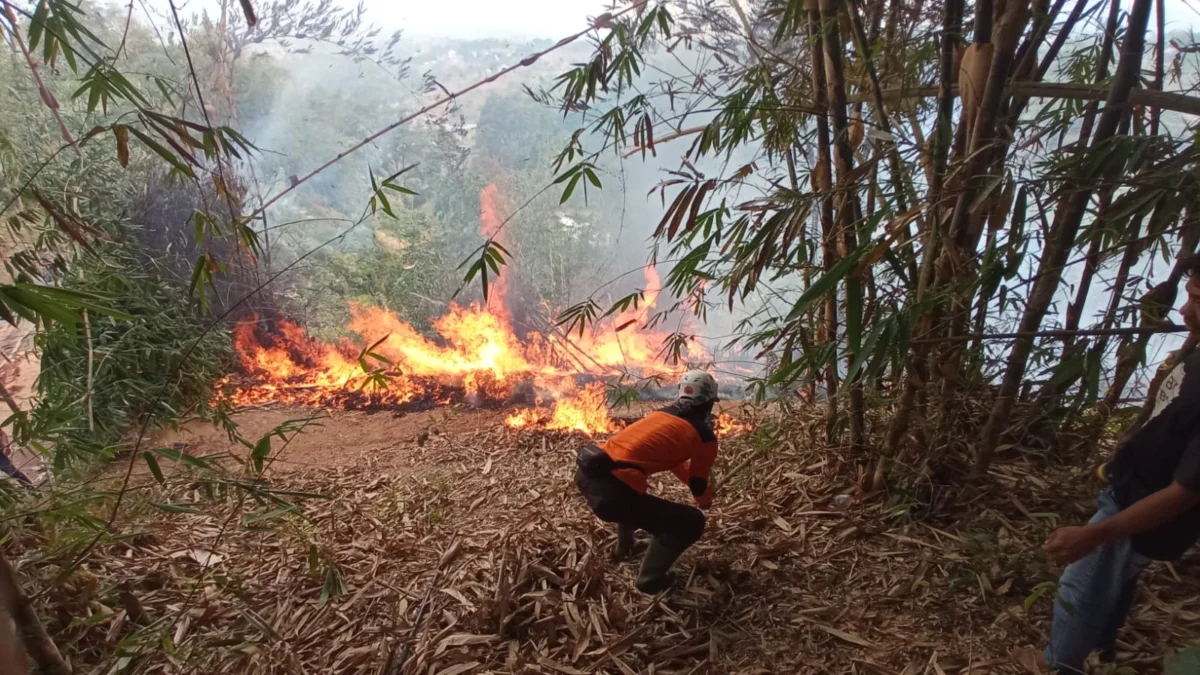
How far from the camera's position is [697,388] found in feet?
5.39

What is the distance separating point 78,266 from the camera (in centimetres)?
314

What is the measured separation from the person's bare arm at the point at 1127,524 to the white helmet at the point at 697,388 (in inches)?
33.0

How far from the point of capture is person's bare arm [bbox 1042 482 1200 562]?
899 mm

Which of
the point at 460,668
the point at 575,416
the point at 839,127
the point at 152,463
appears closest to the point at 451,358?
the point at 575,416

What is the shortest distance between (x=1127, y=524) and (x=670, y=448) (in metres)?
0.94

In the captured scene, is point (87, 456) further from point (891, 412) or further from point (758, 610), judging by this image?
point (891, 412)

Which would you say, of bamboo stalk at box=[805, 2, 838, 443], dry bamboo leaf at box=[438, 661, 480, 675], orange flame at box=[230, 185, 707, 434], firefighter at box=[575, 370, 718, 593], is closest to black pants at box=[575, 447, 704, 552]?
firefighter at box=[575, 370, 718, 593]

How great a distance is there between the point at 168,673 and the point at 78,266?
2.88 meters

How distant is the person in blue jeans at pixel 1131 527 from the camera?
0.91m

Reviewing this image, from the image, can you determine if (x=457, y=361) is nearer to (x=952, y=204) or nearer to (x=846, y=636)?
(x=846, y=636)

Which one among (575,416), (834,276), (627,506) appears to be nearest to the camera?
(834,276)

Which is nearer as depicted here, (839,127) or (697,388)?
(839,127)

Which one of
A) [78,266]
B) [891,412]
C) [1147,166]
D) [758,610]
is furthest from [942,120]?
[78,266]

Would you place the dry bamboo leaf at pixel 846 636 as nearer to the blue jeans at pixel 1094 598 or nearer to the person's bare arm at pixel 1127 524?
the blue jeans at pixel 1094 598
